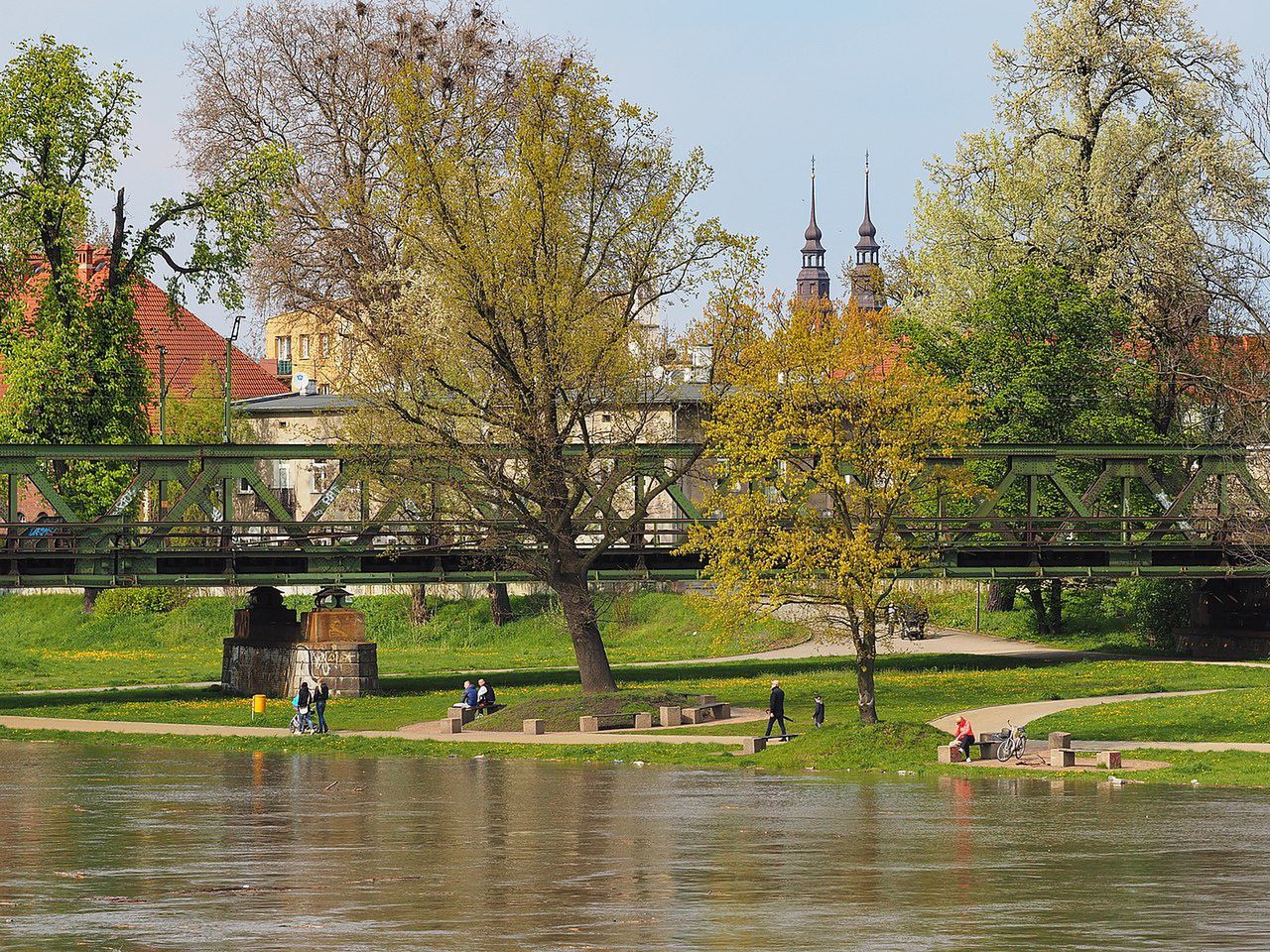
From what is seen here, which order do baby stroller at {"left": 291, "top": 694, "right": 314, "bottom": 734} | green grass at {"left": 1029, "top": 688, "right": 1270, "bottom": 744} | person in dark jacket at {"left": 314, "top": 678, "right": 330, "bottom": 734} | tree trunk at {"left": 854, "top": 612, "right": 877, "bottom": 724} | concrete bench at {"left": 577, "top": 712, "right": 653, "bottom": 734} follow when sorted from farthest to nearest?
baby stroller at {"left": 291, "top": 694, "right": 314, "bottom": 734}
person in dark jacket at {"left": 314, "top": 678, "right": 330, "bottom": 734}
concrete bench at {"left": 577, "top": 712, "right": 653, "bottom": 734}
green grass at {"left": 1029, "top": 688, "right": 1270, "bottom": 744}
tree trunk at {"left": 854, "top": 612, "right": 877, "bottom": 724}

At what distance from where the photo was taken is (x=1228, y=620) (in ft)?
188

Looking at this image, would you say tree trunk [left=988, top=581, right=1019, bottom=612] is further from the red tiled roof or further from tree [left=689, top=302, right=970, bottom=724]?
the red tiled roof

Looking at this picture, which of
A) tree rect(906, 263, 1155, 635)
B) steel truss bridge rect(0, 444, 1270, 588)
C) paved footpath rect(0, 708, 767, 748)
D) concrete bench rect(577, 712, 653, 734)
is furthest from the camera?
tree rect(906, 263, 1155, 635)

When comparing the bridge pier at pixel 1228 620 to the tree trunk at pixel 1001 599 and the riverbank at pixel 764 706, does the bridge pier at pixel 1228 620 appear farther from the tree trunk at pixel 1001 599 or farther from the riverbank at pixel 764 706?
the tree trunk at pixel 1001 599

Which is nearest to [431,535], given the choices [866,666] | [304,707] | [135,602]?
[304,707]

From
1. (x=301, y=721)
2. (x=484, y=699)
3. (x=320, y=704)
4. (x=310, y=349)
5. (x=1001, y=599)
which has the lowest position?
(x=301, y=721)

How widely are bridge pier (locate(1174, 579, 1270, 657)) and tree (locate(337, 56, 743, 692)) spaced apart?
21.3 meters

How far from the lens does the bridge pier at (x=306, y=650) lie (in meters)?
49.6

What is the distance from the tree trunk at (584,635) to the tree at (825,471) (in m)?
6.08

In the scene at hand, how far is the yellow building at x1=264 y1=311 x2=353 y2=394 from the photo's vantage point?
5934 cm

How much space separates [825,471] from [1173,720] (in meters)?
9.38

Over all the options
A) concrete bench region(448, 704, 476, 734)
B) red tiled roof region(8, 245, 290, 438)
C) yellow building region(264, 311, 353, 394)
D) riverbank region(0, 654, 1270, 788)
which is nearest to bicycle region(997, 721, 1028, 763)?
riverbank region(0, 654, 1270, 788)

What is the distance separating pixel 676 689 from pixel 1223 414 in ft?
59.1

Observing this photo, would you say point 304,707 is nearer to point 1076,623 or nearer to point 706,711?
point 706,711
